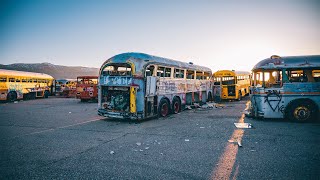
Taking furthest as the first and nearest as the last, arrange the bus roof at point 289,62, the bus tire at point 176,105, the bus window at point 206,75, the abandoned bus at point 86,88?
the abandoned bus at point 86,88 < the bus window at point 206,75 < the bus tire at point 176,105 < the bus roof at point 289,62

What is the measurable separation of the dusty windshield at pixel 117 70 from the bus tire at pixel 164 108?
96.2 inches

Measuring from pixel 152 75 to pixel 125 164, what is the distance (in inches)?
245

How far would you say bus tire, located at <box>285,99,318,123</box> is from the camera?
8.98m

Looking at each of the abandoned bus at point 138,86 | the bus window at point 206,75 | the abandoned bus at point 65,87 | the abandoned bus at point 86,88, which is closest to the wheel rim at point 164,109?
the abandoned bus at point 138,86

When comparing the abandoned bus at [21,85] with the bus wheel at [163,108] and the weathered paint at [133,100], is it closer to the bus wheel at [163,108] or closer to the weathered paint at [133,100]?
the weathered paint at [133,100]

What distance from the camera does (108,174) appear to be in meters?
3.92

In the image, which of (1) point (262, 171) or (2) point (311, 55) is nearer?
(1) point (262, 171)

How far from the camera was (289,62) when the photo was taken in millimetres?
9211

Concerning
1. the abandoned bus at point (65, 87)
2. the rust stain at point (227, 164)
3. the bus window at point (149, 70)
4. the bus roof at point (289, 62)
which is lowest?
the rust stain at point (227, 164)

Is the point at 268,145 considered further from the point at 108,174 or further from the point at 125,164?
the point at 108,174

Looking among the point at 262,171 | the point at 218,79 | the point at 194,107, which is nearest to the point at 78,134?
the point at 262,171

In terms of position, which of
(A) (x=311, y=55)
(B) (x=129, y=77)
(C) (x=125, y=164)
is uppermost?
(A) (x=311, y=55)

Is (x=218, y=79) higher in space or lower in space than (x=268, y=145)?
higher

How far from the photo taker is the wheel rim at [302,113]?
900 cm
